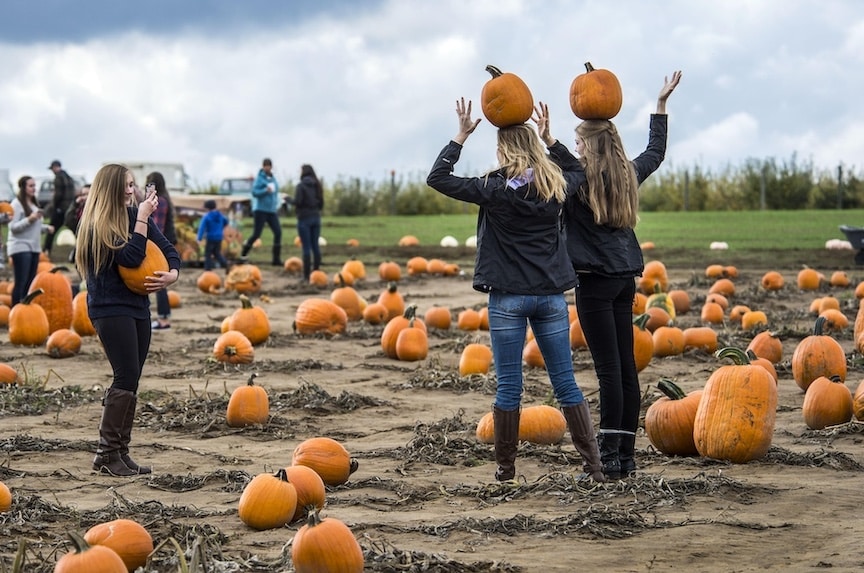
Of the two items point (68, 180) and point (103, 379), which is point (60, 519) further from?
point (68, 180)

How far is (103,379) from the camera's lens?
1123cm

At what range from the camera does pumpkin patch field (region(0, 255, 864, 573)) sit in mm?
5215

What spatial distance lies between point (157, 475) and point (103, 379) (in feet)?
14.2

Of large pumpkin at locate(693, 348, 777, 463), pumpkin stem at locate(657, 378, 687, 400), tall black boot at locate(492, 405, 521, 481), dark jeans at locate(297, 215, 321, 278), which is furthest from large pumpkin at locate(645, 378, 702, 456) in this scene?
dark jeans at locate(297, 215, 321, 278)

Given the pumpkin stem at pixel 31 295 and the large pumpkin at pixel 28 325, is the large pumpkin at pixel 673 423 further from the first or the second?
the large pumpkin at pixel 28 325

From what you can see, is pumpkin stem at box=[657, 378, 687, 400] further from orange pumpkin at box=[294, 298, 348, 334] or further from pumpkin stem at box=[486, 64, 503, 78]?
orange pumpkin at box=[294, 298, 348, 334]

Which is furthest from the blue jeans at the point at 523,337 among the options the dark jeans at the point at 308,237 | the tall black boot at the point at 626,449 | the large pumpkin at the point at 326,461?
the dark jeans at the point at 308,237

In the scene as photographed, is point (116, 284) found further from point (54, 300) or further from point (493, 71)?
point (54, 300)

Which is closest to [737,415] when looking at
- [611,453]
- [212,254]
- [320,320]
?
[611,453]

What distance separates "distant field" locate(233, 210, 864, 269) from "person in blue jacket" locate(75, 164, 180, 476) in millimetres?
16395

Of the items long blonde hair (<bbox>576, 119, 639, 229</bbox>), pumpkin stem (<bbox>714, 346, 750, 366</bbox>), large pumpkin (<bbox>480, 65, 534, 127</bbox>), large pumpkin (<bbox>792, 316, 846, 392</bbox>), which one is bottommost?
large pumpkin (<bbox>792, 316, 846, 392</bbox>)

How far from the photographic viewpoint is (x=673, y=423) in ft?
24.5

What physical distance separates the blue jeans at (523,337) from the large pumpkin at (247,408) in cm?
248

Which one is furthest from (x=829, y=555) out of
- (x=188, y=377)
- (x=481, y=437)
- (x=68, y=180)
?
(x=68, y=180)
